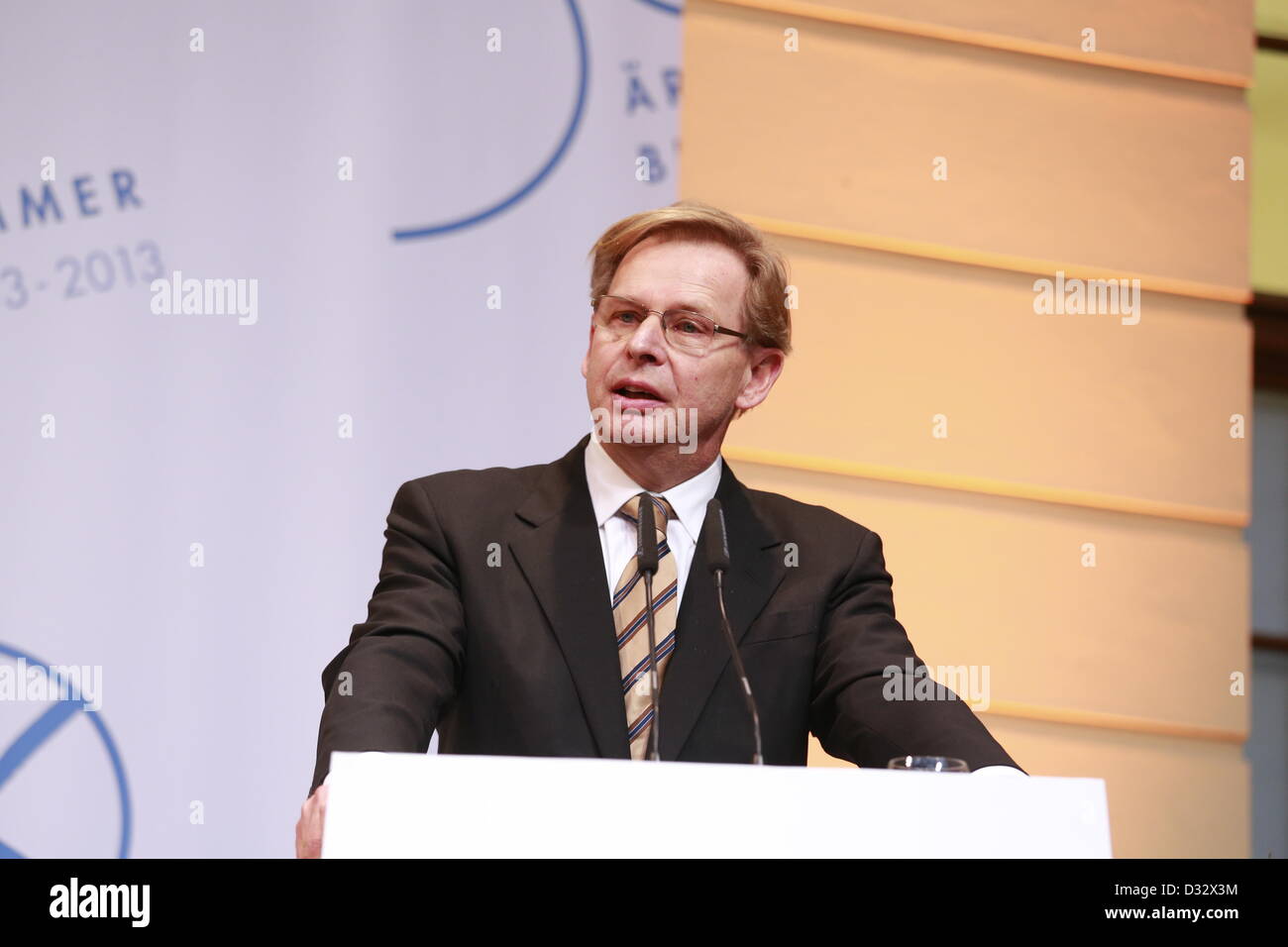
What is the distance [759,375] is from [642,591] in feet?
1.67

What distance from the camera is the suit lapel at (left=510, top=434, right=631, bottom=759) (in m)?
1.94

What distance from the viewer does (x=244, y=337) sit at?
2848 millimetres

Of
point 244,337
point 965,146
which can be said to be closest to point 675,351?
point 244,337

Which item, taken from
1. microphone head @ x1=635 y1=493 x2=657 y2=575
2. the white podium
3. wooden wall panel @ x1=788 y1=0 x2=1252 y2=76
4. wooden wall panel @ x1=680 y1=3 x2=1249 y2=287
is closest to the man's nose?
microphone head @ x1=635 y1=493 x2=657 y2=575

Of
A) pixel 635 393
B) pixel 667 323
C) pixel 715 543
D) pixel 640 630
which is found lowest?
pixel 640 630

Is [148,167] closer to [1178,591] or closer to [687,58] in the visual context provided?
[687,58]

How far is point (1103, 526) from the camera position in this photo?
11.4 ft

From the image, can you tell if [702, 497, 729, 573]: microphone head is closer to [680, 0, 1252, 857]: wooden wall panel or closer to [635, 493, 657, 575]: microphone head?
[635, 493, 657, 575]: microphone head

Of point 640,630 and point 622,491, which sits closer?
point 640,630

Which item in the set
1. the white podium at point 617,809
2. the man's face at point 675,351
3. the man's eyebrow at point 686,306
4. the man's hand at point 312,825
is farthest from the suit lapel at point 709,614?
the white podium at point 617,809

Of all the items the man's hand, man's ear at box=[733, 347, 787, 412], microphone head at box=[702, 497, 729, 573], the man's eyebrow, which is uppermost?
the man's eyebrow

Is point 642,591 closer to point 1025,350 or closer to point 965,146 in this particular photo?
point 1025,350

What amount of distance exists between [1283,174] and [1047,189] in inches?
28.3

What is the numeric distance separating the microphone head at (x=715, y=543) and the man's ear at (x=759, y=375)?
610 mm
